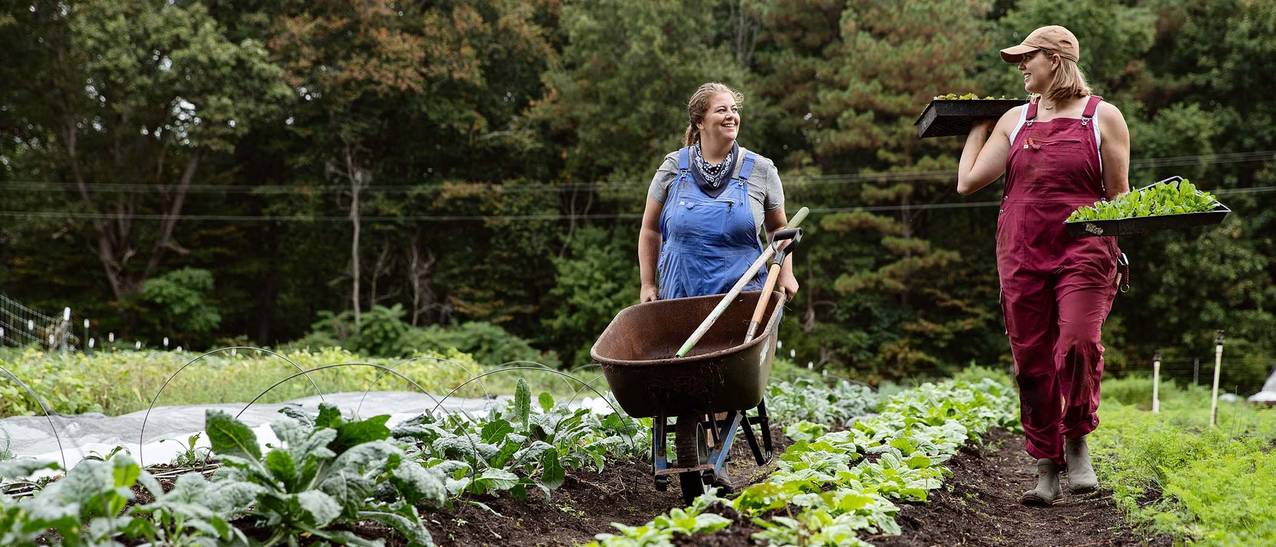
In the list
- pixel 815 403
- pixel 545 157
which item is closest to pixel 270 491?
pixel 815 403

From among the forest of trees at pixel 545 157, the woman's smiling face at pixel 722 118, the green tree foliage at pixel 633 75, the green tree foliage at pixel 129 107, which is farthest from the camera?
the green tree foliage at pixel 633 75

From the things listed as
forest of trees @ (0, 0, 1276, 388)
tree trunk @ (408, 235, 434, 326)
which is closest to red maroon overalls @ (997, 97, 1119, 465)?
forest of trees @ (0, 0, 1276, 388)

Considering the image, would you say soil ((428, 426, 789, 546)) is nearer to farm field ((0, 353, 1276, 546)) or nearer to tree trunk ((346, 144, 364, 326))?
farm field ((0, 353, 1276, 546))

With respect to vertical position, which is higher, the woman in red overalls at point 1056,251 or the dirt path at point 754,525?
the woman in red overalls at point 1056,251

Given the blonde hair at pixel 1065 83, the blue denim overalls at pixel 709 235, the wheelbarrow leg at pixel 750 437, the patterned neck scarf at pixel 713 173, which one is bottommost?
the wheelbarrow leg at pixel 750 437

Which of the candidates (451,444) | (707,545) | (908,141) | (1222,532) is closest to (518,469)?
(451,444)

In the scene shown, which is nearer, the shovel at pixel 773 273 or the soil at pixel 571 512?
the soil at pixel 571 512

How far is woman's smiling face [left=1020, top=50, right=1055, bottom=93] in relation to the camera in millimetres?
3859

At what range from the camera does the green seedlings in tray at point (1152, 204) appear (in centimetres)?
352

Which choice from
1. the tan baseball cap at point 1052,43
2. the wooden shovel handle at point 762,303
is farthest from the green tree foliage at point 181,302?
the tan baseball cap at point 1052,43

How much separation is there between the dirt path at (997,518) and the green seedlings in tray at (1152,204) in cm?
102

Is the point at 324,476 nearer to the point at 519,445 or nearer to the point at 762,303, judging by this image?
the point at 519,445

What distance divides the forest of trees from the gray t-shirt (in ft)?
52.9

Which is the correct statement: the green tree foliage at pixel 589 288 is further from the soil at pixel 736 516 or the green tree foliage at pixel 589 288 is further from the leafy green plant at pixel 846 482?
the soil at pixel 736 516
